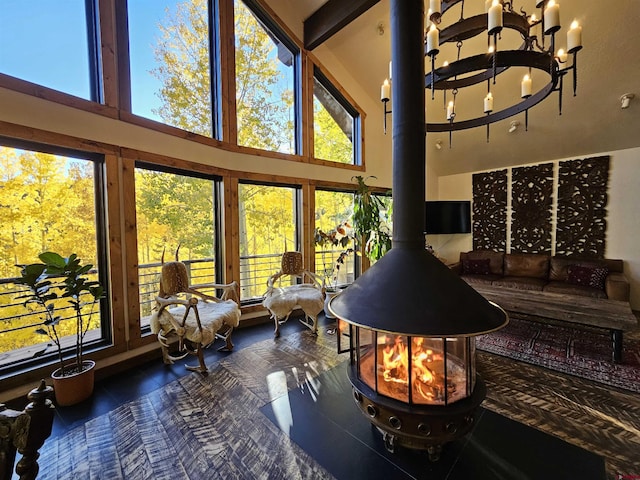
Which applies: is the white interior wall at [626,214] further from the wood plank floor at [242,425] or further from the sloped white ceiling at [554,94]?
the wood plank floor at [242,425]

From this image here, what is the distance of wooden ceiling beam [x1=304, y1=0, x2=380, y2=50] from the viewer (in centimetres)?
342

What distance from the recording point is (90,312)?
8.27 ft

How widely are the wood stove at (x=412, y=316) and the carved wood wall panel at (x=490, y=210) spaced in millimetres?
4214

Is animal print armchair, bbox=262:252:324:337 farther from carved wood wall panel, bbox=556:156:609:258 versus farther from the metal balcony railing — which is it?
carved wood wall panel, bbox=556:156:609:258

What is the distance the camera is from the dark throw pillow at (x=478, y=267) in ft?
16.5

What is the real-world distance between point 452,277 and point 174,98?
3.40 meters

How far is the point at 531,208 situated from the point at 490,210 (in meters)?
0.63

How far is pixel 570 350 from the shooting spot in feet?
9.41

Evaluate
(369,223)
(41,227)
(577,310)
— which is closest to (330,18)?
(369,223)

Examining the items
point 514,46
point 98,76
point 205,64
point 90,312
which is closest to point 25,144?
point 98,76

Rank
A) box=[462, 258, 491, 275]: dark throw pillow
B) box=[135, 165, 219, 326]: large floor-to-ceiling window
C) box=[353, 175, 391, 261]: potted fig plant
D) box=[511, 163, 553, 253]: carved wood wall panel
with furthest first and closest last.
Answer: box=[462, 258, 491, 275]: dark throw pillow, box=[511, 163, 553, 253]: carved wood wall panel, box=[353, 175, 391, 261]: potted fig plant, box=[135, 165, 219, 326]: large floor-to-ceiling window

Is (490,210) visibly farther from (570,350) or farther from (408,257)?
(408,257)

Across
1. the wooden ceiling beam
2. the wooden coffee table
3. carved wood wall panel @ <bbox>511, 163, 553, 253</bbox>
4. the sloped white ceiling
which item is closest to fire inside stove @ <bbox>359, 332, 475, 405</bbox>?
the wooden coffee table

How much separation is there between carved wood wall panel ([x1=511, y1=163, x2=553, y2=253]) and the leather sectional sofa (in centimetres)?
23
